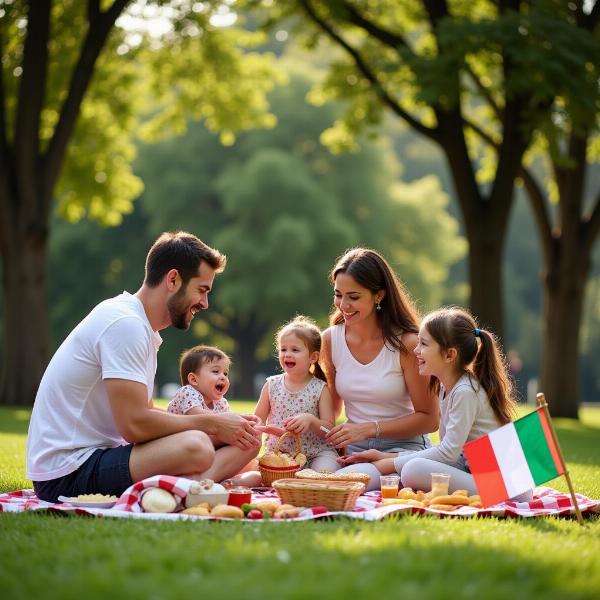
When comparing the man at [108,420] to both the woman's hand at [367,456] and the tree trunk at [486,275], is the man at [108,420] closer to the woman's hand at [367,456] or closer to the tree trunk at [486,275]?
the woman's hand at [367,456]

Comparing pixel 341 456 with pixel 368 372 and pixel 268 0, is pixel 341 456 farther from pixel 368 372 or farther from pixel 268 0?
pixel 268 0

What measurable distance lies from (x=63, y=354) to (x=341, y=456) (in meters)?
2.52

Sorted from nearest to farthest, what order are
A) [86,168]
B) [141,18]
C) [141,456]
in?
[141,456], [141,18], [86,168]

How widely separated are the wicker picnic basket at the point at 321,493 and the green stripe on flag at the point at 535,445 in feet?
3.10

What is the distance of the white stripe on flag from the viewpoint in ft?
17.9

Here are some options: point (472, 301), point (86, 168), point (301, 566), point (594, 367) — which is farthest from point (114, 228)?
point (301, 566)

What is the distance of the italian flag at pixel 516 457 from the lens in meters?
5.42

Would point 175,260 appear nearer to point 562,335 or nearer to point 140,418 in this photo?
point 140,418

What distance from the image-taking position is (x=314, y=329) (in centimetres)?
746

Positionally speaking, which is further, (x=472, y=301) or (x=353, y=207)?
(x=353, y=207)

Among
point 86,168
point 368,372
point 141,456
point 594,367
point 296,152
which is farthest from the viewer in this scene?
point 594,367

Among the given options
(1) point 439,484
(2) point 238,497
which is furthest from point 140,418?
(1) point 439,484

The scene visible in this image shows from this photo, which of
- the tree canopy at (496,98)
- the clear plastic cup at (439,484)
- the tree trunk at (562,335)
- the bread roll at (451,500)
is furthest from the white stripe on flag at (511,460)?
the tree trunk at (562,335)

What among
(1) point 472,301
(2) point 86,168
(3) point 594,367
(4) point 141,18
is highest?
(4) point 141,18
